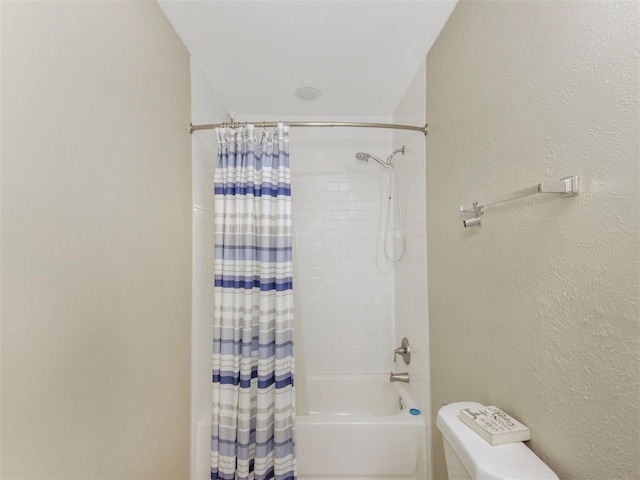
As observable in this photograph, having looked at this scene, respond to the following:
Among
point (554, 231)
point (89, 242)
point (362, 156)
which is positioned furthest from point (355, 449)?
point (362, 156)

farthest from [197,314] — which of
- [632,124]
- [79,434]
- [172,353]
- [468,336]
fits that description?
[632,124]

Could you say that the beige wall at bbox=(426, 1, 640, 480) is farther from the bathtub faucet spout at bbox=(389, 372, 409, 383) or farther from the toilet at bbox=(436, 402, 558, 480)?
the bathtub faucet spout at bbox=(389, 372, 409, 383)

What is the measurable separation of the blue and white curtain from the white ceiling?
439 mm

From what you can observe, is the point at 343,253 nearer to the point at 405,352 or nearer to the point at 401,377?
the point at 405,352

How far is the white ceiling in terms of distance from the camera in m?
1.33

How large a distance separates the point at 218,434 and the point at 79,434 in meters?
0.84

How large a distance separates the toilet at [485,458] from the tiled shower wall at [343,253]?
5.01ft

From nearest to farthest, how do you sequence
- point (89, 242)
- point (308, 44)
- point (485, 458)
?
point (485, 458) < point (89, 242) < point (308, 44)

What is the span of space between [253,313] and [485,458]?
44.9 inches

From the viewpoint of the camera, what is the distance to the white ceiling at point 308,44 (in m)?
1.33

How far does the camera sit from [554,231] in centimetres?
78

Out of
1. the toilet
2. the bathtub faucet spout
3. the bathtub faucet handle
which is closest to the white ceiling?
the toilet

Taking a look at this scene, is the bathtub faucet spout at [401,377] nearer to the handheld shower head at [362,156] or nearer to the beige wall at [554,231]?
the beige wall at [554,231]

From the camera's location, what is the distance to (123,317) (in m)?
1.05
